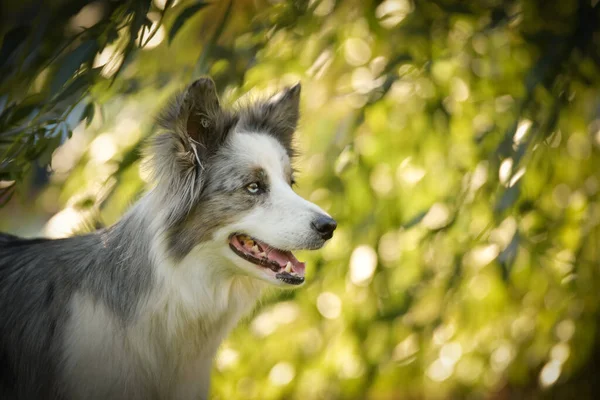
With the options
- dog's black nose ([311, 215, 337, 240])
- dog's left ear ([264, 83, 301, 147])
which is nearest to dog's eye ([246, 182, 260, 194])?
dog's black nose ([311, 215, 337, 240])

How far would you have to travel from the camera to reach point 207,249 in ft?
8.19

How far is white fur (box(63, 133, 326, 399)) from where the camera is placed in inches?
93.0

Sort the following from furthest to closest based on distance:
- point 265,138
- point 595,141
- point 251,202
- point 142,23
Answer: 1. point 595,141
2. point 265,138
3. point 251,202
4. point 142,23

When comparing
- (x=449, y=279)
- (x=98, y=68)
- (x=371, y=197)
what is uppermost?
(x=98, y=68)

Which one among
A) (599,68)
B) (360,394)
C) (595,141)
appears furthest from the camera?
(595,141)

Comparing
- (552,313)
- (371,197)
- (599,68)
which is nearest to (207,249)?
(371,197)

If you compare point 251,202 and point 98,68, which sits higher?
point 98,68

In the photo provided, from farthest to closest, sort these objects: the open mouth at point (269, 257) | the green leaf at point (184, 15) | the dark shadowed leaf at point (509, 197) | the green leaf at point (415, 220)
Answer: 1. the green leaf at point (415, 220)
2. the dark shadowed leaf at point (509, 197)
3. the green leaf at point (184, 15)
4. the open mouth at point (269, 257)

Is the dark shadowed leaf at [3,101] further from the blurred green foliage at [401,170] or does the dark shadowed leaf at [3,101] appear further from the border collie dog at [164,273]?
the border collie dog at [164,273]

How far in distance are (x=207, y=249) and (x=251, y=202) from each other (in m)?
0.24

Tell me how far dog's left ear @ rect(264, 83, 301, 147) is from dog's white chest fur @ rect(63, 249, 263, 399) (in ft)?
2.16

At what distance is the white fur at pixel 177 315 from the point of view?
93.0 inches

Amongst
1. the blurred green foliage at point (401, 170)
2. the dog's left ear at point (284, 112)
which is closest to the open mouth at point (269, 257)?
the dog's left ear at point (284, 112)

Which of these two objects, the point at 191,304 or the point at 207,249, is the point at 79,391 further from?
the point at 207,249
